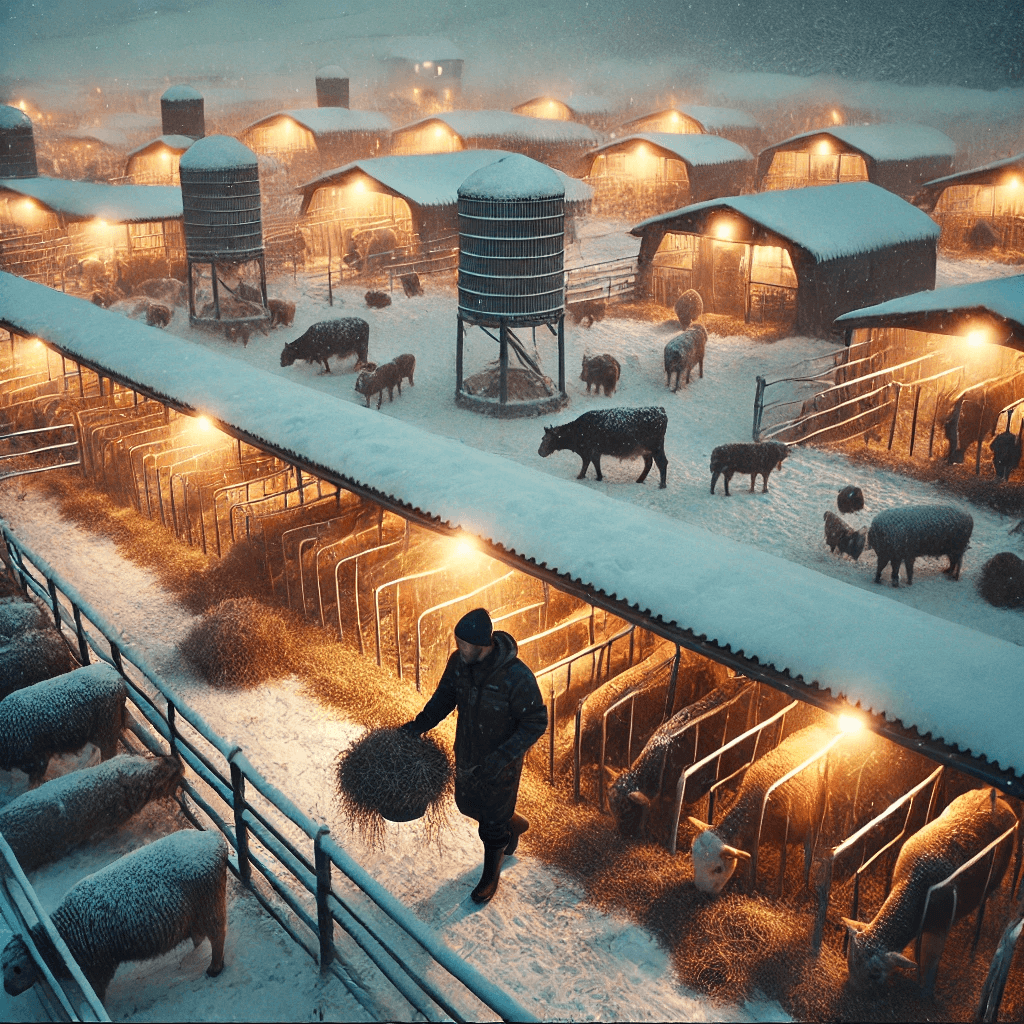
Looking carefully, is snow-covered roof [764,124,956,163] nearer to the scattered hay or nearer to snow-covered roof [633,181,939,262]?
snow-covered roof [633,181,939,262]

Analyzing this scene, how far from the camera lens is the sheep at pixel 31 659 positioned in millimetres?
9469

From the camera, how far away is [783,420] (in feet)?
70.3

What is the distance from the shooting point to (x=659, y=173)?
45.0 m

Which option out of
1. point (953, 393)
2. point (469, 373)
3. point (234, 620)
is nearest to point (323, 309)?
point (469, 373)

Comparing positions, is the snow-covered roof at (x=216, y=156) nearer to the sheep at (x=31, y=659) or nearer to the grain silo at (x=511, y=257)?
the grain silo at (x=511, y=257)

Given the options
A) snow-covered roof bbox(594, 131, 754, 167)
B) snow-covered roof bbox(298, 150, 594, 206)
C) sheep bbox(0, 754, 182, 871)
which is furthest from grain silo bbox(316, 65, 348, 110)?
sheep bbox(0, 754, 182, 871)

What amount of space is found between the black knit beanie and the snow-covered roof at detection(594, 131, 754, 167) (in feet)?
130

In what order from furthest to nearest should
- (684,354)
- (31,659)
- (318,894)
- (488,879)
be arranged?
(684,354) < (31,659) < (488,879) < (318,894)

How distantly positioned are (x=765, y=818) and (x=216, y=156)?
990 inches

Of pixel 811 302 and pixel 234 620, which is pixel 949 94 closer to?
pixel 811 302

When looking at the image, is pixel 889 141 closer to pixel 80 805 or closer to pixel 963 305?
pixel 963 305

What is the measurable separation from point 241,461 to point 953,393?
1448cm

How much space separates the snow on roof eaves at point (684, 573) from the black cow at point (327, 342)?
377 inches

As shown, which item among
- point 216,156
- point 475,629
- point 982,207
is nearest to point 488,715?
point 475,629
